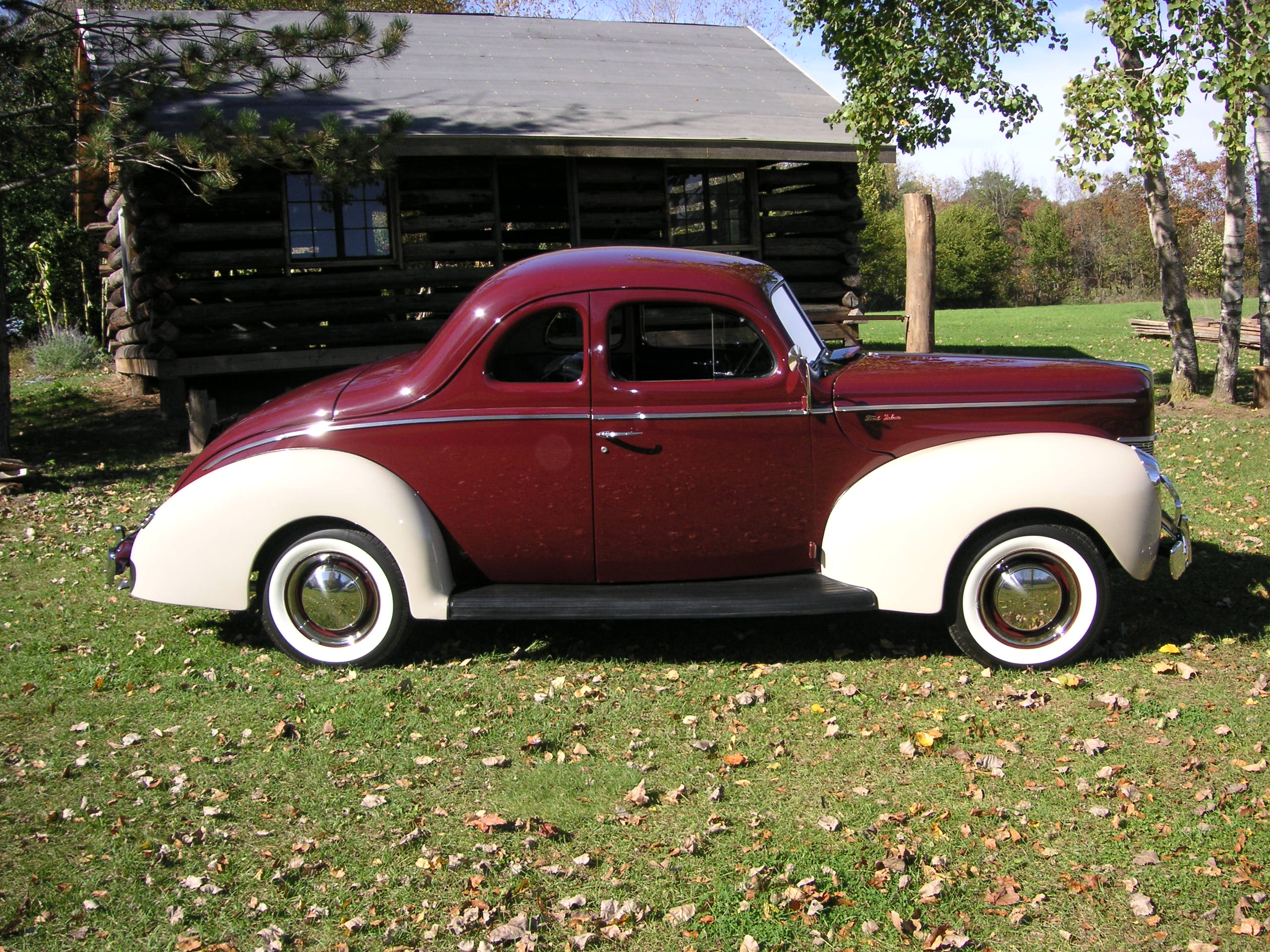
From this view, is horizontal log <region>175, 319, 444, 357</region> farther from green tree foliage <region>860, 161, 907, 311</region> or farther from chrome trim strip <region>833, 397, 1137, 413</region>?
green tree foliage <region>860, 161, 907, 311</region>

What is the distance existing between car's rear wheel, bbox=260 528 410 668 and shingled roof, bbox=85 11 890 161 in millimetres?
7003

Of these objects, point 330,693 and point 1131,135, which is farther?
point 1131,135

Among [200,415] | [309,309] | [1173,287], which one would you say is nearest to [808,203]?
[1173,287]

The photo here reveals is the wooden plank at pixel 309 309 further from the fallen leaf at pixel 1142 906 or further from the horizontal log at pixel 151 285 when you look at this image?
the fallen leaf at pixel 1142 906

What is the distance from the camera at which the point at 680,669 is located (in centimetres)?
529

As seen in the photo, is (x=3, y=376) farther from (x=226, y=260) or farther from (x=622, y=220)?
(x=622, y=220)

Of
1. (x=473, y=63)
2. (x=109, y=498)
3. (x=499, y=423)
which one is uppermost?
(x=473, y=63)

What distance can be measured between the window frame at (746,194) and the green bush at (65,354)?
11.5 meters

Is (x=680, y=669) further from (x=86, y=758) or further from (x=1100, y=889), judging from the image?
(x=86, y=758)

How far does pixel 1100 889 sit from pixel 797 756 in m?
1.28

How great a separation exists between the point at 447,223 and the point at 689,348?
28.9 feet

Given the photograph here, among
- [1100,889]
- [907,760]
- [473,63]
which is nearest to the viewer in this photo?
[1100,889]

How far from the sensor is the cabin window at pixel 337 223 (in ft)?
42.5

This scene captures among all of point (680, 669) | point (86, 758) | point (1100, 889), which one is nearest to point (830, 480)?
point (680, 669)
